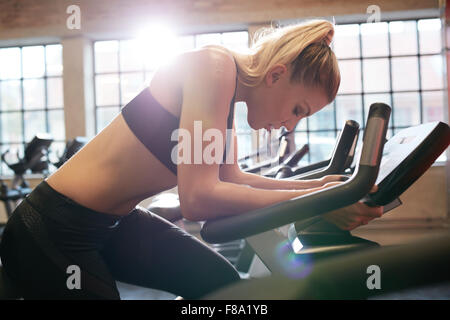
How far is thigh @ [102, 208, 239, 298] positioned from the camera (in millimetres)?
780

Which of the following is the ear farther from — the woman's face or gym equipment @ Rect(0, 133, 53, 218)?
gym equipment @ Rect(0, 133, 53, 218)

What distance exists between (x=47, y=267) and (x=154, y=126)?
0.99 ft

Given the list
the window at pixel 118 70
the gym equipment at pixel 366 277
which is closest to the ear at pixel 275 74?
the gym equipment at pixel 366 277

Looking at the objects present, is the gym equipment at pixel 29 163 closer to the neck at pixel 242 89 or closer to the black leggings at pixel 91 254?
the black leggings at pixel 91 254

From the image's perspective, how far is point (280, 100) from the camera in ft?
2.37

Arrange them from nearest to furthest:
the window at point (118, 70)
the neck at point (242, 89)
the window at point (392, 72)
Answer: the neck at point (242, 89) → the window at point (392, 72) → the window at point (118, 70)

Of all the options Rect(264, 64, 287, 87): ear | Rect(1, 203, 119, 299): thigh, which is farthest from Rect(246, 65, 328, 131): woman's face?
Rect(1, 203, 119, 299): thigh

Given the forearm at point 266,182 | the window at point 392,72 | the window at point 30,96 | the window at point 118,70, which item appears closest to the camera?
the forearm at point 266,182

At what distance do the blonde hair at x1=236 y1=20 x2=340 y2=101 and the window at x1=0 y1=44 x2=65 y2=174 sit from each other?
17.7ft

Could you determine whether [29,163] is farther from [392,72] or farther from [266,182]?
[392,72]

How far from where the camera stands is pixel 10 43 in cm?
531

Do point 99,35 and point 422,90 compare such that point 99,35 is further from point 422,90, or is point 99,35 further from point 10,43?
point 422,90

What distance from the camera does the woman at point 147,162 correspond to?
613 millimetres
